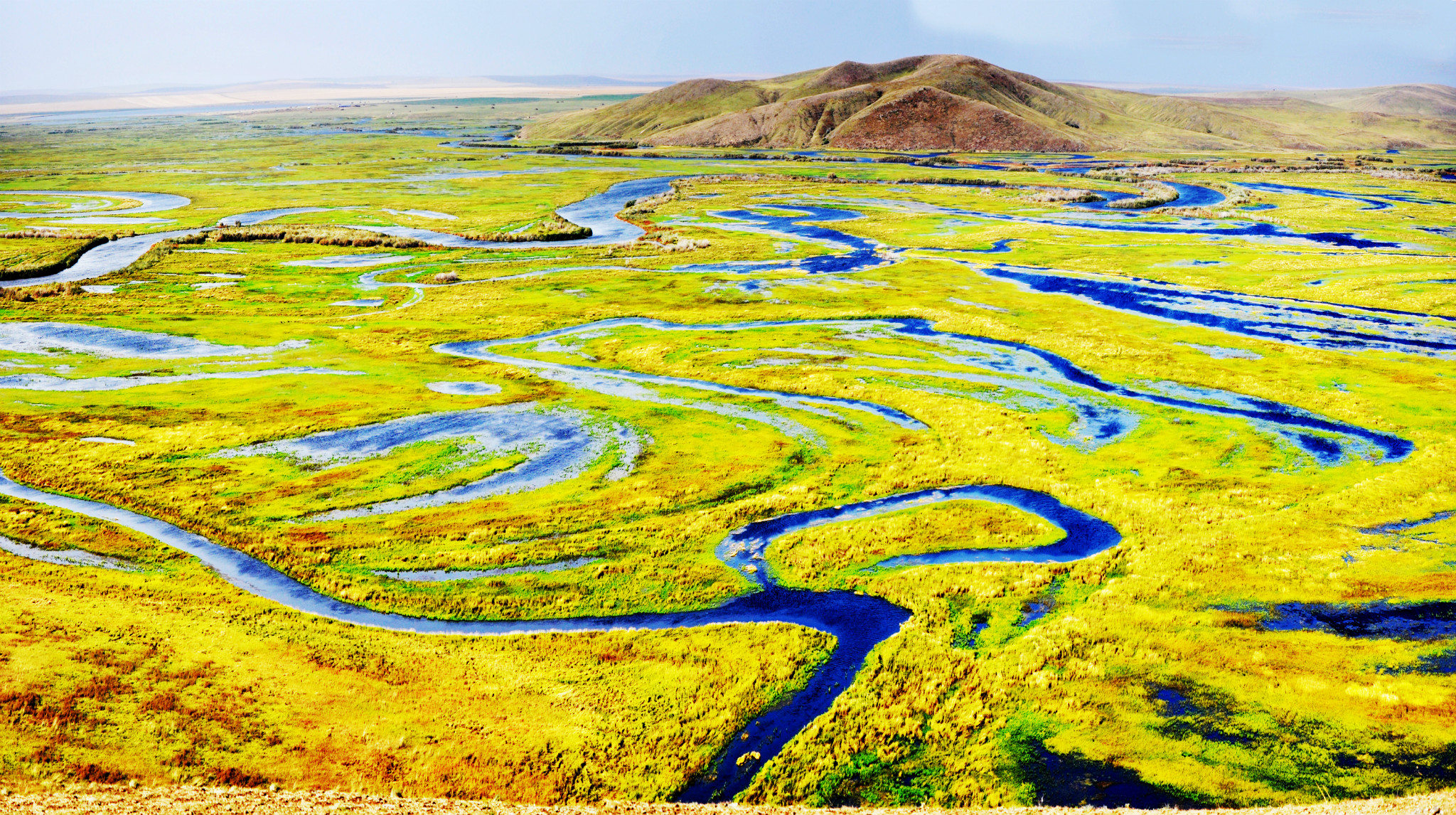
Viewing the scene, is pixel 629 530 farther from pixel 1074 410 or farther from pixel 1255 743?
pixel 1074 410

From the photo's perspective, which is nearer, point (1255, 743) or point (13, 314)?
point (1255, 743)

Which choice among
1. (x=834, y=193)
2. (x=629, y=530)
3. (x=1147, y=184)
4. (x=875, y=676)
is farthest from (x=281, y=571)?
(x=1147, y=184)

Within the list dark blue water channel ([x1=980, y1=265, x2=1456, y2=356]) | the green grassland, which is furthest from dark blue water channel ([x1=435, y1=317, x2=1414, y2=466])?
dark blue water channel ([x1=980, y1=265, x2=1456, y2=356])

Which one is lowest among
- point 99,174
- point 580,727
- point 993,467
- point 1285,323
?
point 580,727

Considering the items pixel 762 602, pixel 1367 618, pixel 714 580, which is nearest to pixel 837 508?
pixel 714 580

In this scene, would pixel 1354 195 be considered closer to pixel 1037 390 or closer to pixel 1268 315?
pixel 1268 315

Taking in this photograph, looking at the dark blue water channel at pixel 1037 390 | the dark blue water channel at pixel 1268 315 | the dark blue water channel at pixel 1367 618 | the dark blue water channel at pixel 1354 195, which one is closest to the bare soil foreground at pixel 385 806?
the dark blue water channel at pixel 1367 618

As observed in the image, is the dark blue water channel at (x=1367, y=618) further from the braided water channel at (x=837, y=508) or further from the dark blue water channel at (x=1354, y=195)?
the dark blue water channel at (x=1354, y=195)
